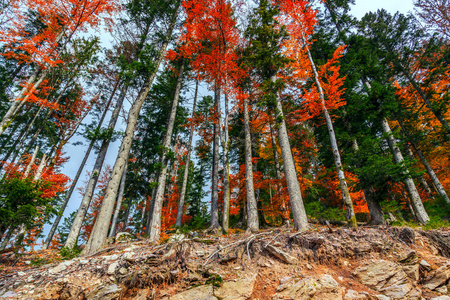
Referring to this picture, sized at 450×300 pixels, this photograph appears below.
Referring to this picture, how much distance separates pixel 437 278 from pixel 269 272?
3645 millimetres

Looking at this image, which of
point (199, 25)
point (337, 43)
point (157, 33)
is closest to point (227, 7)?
point (199, 25)

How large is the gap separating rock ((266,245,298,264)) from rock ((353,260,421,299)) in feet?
4.42

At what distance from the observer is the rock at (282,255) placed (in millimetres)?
4191

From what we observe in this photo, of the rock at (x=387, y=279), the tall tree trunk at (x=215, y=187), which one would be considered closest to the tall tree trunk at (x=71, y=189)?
the tall tree trunk at (x=215, y=187)

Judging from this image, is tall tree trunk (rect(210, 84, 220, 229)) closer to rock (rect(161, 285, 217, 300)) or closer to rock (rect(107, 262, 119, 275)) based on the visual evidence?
rock (rect(107, 262, 119, 275))

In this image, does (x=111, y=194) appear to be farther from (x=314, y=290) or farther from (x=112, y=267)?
(x=314, y=290)

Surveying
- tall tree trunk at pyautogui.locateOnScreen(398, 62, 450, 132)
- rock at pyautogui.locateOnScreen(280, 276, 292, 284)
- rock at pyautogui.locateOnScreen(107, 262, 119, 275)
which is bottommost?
rock at pyautogui.locateOnScreen(280, 276, 292, 284)

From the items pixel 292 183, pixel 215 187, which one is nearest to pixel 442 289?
pixel 292 183

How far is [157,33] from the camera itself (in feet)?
40.1

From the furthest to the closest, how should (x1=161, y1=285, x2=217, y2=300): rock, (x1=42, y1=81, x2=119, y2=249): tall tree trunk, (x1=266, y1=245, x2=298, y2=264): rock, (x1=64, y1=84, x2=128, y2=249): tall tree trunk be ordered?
(x1=42, y1=81, x2=119, y2=249): tall tree trunk < (x1=64, y1=84, x2=128, y2=249): tall tree trunk < (x1=266, y1=245, x2=298, y2=264): rock < (x1=161, y1=285, x2=217, y2=300): rock

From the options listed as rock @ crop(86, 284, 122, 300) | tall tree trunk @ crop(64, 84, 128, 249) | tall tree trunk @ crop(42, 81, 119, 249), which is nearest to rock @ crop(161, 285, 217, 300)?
rock @ crop(86, 284, 122, 300)

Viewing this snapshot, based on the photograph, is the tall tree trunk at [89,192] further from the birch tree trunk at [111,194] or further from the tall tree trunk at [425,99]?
A: the tall tree trunk at [425,99]

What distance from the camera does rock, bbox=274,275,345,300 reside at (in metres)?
3.32

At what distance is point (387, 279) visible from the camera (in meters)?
3.75
